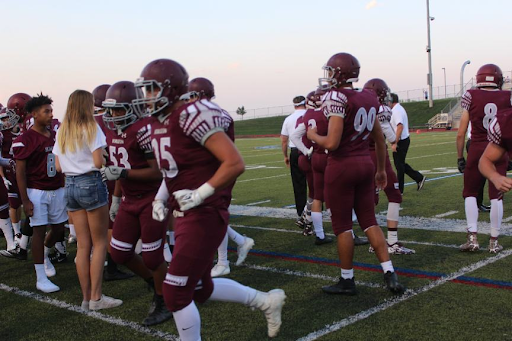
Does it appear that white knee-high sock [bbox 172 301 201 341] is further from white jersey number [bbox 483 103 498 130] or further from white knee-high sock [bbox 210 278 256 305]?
white jersey number [bbox 483 103 498 130]

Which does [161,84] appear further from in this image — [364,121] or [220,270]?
[220,270]

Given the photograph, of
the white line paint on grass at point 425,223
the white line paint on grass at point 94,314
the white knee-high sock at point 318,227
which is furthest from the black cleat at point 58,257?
the white line paint on grass at point 425,223

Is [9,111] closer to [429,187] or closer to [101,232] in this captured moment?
[101,232]

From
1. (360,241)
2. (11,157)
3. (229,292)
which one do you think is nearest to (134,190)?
(229,292)

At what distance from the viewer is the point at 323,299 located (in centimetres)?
430

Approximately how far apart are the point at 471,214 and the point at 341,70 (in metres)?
2.46

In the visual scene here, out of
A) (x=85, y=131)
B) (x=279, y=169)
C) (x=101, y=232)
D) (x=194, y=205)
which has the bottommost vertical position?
(x=279, y=169)

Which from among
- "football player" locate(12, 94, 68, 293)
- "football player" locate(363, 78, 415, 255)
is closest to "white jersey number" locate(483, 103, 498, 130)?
"football player" locate(363, 78, 415, 255)

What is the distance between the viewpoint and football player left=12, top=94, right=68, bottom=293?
5.03 meters

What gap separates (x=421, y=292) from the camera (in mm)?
4320

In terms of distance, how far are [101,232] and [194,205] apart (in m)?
2.01

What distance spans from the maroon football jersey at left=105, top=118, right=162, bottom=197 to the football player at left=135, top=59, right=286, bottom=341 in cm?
88

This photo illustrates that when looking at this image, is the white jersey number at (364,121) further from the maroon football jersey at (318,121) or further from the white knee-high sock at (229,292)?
the white knee-high sock at (229,292)

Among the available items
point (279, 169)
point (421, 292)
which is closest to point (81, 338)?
point (421, 292)
